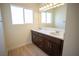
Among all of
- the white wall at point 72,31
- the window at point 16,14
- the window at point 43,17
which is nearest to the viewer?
the white wall at point 72,31

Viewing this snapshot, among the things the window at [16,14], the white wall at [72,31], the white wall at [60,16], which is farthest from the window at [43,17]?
the white wall at [72,31]

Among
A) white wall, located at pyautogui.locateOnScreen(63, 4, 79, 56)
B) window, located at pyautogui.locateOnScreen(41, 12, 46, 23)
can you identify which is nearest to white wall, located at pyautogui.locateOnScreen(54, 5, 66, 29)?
window, located at pyautogui.locateOnScreen(41, 12, 46, 23)

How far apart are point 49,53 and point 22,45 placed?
2.42 ft

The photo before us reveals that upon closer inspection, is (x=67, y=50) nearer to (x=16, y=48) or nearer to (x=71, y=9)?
(x=71, y=9)

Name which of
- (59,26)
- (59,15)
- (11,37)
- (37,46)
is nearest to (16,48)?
(11,37)

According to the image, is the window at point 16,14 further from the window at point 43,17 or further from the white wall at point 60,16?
the white wall at point 60,16

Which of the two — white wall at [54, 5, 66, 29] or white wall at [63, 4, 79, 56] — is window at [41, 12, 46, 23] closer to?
white wall at [54, 5, 66, 29]

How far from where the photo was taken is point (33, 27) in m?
2.31

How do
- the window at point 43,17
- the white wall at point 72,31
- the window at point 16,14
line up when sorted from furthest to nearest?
the window at point 43,17
the window at point 16,14
the white wall at point 72,31

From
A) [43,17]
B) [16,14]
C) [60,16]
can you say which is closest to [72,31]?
[60,16]

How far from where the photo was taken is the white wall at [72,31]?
2.56 feet

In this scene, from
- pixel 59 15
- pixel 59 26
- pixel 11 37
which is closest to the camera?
pixel 11 37

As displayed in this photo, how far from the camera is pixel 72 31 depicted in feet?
2.70

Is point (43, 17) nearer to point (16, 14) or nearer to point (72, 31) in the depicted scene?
point (16, 14)
